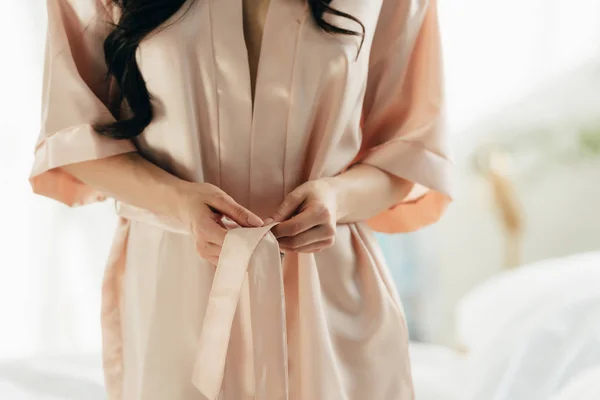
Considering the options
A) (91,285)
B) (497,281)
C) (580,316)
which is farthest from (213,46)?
(91,285)

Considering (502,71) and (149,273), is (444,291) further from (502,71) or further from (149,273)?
(149,273)

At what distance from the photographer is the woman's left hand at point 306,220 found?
0.79 m

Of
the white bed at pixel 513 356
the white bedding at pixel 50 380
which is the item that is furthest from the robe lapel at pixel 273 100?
the white bedding at pixel 50 380

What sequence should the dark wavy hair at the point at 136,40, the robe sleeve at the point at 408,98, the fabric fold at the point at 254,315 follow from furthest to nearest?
the robe sleeve at the point at 408,98 < the dark wavy hair at the point at 136,40 < the fabric fold at the point at 254,315

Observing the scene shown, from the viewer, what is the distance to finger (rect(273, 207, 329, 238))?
78 cm

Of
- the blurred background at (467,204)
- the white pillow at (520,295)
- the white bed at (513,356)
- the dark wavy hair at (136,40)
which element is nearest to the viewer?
the dark wavy hair at (136,40)

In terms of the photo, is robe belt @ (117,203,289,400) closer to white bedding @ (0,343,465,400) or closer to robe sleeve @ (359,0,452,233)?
robe sleeve @ (359,0,452,233)

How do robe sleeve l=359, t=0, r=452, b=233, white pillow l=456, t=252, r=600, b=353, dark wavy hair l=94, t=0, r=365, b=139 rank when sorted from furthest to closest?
white pillow l=456, t=252, r=600, b=353 < robe sleeve l=359, t=0, r=452, b=233 < dark wavy hair l=94, t=0, r=365, b=139

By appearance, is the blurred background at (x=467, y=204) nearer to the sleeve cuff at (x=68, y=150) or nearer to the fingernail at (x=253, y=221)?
the sleeve cuff at (x=68, y=150)

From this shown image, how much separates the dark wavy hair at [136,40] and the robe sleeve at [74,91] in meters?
0.02

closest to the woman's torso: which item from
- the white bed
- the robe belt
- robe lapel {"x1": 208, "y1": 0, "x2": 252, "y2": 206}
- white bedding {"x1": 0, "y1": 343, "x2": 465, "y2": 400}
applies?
robe lapel {"x1": 208, "y1": 0, "x2": 252, "y2": 206}

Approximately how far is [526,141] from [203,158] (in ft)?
6.44

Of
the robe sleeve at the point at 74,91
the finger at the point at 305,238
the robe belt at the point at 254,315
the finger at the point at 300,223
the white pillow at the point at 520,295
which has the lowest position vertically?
the white pillow at the point at 520,295

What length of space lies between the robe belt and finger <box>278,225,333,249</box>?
3 cm
